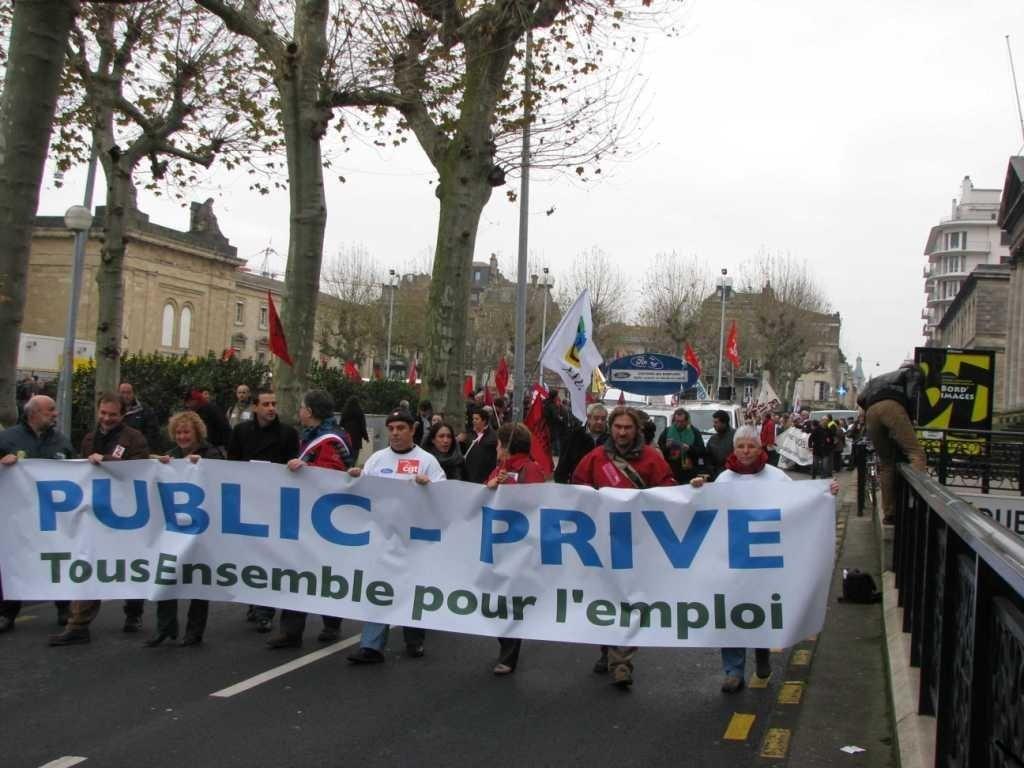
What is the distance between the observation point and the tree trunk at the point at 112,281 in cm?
2016

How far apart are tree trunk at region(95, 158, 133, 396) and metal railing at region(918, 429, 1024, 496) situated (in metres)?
13.8

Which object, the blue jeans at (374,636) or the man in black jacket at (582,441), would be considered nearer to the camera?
the blue jeans at (374,636)

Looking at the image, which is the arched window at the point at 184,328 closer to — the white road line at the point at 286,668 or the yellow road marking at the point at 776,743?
the white road line at the point at 286,668

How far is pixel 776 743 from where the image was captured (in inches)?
235

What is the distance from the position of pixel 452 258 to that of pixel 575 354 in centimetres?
284

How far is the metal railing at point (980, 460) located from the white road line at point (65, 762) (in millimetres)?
11796

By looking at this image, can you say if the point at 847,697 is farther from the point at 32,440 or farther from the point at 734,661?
the point at 32,440

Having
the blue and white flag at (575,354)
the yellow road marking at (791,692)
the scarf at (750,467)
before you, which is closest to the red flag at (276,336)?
the blue and white flag at (575,354)

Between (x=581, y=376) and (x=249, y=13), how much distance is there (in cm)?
685

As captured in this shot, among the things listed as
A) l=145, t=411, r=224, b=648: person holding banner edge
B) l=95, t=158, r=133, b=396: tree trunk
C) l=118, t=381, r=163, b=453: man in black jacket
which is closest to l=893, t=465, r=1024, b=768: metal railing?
l=145, t=411, r=224, b=648: person holding banner edge

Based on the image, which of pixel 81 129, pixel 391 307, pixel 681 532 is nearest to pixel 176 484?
pixel 681 532

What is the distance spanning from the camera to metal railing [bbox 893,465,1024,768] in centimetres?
304

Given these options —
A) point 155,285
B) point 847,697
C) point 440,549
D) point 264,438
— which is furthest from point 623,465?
point 155,285

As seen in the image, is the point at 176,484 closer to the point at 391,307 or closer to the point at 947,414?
the point at 947,414
